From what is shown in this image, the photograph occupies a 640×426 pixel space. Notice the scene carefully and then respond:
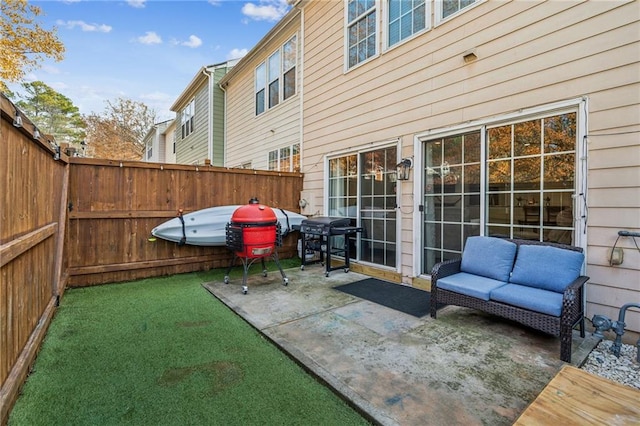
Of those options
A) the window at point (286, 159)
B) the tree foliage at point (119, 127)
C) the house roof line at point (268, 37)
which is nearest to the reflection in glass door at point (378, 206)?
the window at point (286, 159)

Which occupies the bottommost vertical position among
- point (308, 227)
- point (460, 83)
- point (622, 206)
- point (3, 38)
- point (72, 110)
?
point (308, 227)

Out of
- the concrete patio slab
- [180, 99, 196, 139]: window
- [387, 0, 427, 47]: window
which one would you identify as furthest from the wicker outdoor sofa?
[180, 99, 196, 139]: window

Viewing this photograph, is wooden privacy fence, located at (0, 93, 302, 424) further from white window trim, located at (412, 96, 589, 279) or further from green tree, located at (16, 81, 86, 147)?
green tree, located at (16, 81, 86, 147)

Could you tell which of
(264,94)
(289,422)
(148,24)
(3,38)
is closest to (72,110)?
(3,38)

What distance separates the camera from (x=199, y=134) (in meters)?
12.3

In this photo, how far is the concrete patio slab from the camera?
1846mm

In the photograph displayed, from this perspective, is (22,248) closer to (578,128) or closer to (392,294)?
(392,294)

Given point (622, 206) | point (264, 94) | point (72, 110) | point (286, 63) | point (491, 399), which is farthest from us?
point (72, 110)

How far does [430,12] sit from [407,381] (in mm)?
4613

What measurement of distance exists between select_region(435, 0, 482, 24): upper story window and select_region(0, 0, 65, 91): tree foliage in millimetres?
13248

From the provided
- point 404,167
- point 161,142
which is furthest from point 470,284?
point 161,142

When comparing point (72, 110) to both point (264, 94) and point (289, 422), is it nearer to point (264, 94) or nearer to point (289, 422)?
point (264, 94)

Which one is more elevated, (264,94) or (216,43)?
(216,43)

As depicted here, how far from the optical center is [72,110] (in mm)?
21828
